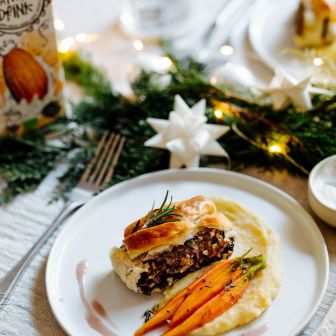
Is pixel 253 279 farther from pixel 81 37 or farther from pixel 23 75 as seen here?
pixel 81 37

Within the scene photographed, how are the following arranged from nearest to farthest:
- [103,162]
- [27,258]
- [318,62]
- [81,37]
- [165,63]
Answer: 1. [27,258]
2. [103,162]
3. [318,62]
4. [165,63]
5. [81,37]

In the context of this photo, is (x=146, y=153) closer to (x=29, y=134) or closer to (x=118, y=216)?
(x=118, y=216)

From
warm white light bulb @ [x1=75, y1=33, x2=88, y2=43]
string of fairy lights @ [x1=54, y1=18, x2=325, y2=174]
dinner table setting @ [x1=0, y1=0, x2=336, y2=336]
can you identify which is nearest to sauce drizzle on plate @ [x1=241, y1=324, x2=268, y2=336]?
dinner table setting @ [x1=0, y1=0, x2=336, y2=336]

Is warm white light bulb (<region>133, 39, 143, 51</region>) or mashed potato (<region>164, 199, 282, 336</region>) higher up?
warm white light bulb (<region>133, 39, 143, 51</region>)

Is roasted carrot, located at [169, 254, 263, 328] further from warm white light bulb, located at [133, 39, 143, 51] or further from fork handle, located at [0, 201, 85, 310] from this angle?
warm white light bulb, located at [133, 39, 143, 51]

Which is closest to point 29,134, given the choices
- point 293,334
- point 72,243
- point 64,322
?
point 72,243

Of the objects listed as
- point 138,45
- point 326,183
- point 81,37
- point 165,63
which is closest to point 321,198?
point 326,183
